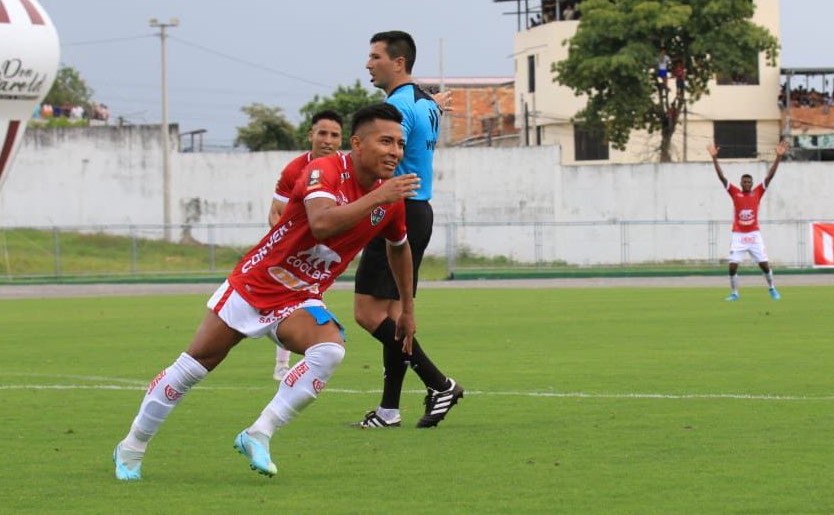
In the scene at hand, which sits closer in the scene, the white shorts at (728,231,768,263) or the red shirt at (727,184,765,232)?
the red shirt at (727,184,765,232)

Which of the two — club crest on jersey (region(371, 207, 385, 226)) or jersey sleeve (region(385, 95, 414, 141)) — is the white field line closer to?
jersey sleeve (region(385, 95, 414, 141))

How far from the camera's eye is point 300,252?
8367 mm

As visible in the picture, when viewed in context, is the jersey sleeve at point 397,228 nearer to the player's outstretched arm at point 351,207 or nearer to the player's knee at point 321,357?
the player's outstretched arm at point 351,207

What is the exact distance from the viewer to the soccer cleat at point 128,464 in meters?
8.37

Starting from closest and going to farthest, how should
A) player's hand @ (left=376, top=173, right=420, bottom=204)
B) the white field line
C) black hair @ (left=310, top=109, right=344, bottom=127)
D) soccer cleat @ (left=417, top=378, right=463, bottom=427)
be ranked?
player's hand @ (left=376, top=173, right=420, bottom=204) < soccer cleat @ (left=417, top=378, right=463, bottom=427) < the white field line < black hair @ (left=310, top=109, right=344, bottom=127)

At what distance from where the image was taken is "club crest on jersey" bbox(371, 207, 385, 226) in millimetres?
8406

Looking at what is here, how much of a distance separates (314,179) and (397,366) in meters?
3.00

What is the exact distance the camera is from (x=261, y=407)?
39.7ft

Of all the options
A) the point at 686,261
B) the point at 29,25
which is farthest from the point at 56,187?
the point at 29,25

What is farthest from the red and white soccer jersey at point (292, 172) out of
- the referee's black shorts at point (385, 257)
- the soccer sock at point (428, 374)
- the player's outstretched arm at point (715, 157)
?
the player's outstretched arm at point (715, 157)

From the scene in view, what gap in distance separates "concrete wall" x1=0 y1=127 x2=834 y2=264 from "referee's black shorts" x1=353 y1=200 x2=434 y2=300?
4812 centimetres

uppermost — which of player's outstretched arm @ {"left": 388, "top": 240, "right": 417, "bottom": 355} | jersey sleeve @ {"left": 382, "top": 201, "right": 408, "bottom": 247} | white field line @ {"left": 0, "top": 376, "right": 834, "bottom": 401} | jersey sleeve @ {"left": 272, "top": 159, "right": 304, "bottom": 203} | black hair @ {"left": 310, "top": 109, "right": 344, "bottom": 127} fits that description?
black hair @ {"left": 310, "top": 109, "right": 344, "bottom": 127}

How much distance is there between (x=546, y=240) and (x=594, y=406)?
4049 cm

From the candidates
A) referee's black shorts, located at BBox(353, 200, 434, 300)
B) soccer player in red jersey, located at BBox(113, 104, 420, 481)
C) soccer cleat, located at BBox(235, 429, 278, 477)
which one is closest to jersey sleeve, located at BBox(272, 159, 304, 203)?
referee's black shorts, located at BBox(353, 200, 434, 300)
